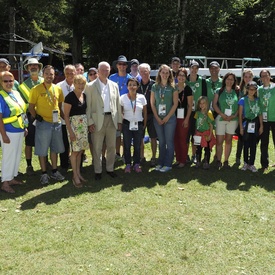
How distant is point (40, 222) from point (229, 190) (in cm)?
300

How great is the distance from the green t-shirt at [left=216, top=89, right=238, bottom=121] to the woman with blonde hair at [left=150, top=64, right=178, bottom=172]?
3.03 ft

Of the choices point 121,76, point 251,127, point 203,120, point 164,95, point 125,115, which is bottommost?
point 251,127

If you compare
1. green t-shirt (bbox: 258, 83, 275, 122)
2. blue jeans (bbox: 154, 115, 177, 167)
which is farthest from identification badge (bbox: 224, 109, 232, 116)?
blue jeans (bbox: 154, 115, 177, 167)

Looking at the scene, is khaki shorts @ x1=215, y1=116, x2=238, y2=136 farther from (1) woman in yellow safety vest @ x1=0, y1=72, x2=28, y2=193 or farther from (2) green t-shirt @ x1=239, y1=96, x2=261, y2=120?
(1) woman in yellow safety vest @ x1=0, y1=72, x2=28, y2=193

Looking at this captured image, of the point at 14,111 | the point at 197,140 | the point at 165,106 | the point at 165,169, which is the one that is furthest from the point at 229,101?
the point at 14,111

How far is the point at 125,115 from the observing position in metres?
6.00

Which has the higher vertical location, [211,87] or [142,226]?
[211,87]

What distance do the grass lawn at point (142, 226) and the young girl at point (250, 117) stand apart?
2.38ft

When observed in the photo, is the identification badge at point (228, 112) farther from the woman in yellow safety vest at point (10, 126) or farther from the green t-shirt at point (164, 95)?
the woman in yellow safety vest at point (10, 126)

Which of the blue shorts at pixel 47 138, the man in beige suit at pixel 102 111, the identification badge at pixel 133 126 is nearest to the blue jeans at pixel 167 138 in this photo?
the identification badge at pixel 133 126

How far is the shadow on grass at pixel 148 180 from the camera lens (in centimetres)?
519

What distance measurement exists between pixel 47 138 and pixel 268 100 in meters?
3.98

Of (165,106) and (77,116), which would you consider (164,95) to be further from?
(77,116)

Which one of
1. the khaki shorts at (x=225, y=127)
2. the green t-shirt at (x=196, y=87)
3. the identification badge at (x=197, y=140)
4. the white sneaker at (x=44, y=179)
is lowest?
the white sneaker at (x=44, y=179)
